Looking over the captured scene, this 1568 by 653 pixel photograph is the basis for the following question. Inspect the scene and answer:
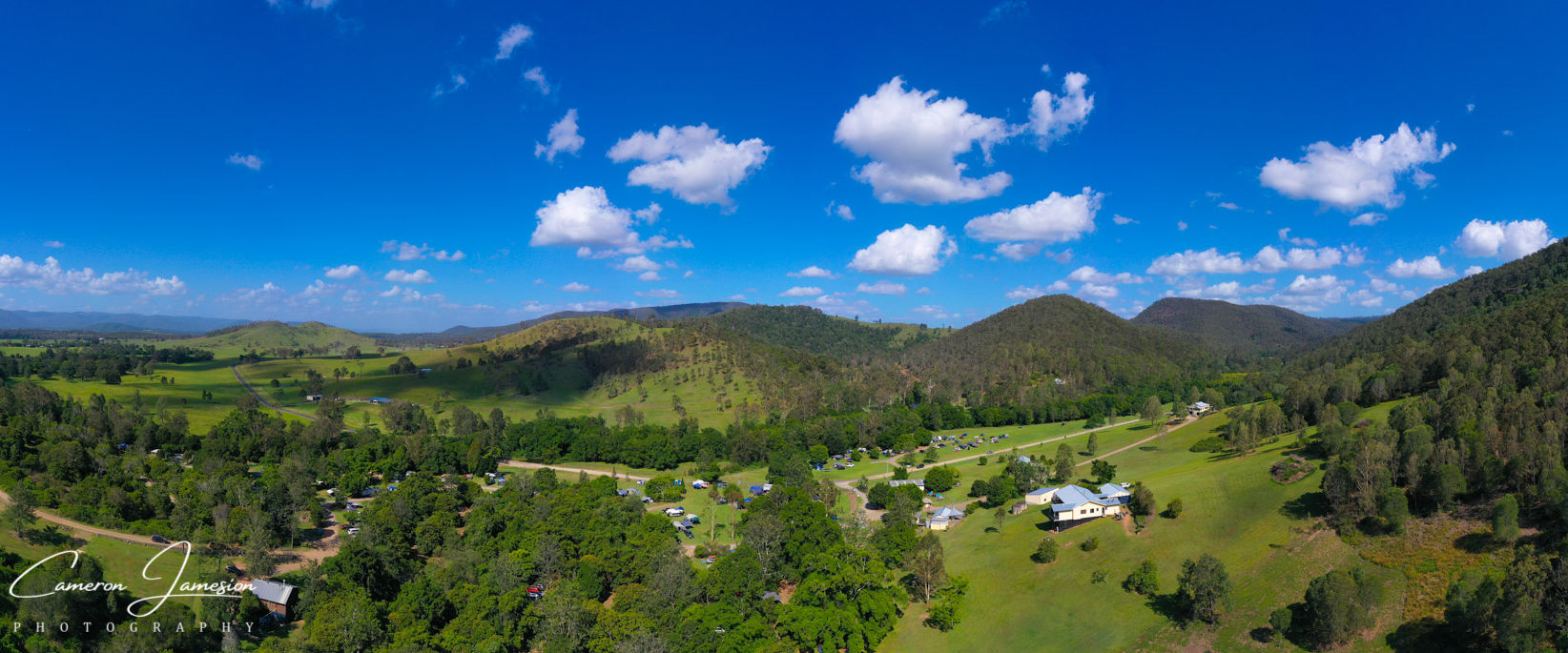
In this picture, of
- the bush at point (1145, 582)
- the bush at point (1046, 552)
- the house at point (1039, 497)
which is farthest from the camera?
the house at point (1039, 497)

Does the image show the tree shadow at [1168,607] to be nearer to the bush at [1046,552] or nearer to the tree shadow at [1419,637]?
the bush at [1046,552]

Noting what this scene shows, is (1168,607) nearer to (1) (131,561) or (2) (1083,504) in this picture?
(2) (1083,504)

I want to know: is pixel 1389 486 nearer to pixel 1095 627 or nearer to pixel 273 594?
pixel 1095 627

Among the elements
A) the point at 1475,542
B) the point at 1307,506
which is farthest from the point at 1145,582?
the point at 1475,542

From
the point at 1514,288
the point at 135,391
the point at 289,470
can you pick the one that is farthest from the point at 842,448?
the point at 1514,288

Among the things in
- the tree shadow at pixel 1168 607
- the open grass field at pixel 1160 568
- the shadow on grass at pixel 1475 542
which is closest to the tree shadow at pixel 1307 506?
the open grass field at pixel 1160 568

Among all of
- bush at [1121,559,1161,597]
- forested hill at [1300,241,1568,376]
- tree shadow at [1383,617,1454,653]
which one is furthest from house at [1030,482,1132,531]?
forested hill at [1300,241,1568,376]
